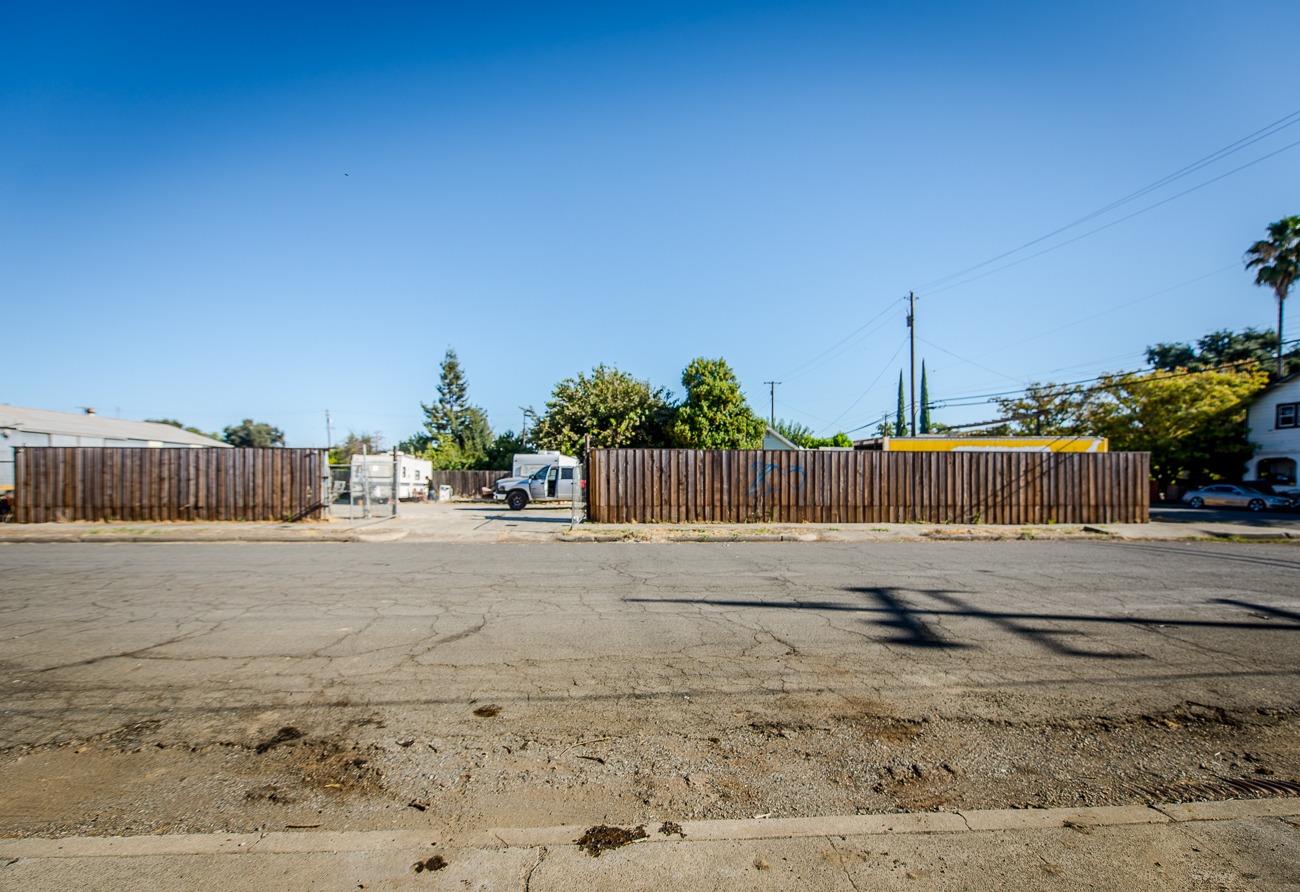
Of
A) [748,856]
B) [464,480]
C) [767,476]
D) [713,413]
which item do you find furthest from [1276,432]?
[464,480]

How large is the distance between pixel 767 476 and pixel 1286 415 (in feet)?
105

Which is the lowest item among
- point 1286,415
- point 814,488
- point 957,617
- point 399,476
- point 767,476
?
point 957,617

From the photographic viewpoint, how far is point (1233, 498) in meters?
30.7

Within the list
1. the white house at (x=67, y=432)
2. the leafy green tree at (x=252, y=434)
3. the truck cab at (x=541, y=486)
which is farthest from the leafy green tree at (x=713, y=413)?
the leafy green tree at (x=252, y=434)

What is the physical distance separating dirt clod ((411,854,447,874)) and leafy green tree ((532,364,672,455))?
37.1 metres

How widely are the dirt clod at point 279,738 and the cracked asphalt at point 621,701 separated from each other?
0.10 ft

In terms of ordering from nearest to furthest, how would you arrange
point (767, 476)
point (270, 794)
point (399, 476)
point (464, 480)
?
point (270, 794) < point (767, 476) < point (399, 476) < point (464, 480)

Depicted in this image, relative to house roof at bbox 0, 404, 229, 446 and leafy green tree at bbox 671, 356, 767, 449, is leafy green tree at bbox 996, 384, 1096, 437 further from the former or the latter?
house roof at bbox 0, 404, 229, 446

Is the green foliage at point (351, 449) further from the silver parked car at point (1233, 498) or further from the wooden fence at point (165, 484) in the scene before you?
the silver parked car at point (1233, 498)

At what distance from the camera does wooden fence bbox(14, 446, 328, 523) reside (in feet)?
62.8

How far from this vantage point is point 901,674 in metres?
5.02

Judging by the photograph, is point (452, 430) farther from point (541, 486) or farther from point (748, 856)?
point (748, 856)

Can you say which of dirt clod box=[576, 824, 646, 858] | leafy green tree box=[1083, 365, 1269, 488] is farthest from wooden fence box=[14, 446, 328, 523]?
leafy green tree box=[1083, 365, 1269, 488]

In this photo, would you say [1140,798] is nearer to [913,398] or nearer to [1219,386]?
[913,398]
